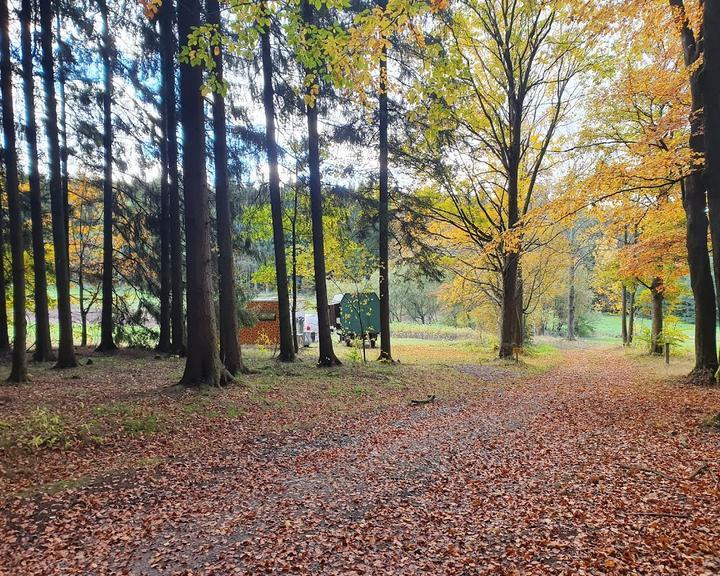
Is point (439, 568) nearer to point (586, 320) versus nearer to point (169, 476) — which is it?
point (169, 476)

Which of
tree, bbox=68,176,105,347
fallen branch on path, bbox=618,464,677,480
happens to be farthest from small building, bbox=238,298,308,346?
fallen branch on path, bbox=618,464,677,480

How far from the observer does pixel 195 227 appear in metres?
8.35

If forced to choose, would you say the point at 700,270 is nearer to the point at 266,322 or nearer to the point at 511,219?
the point at 511,219

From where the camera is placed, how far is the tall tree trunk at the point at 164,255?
47.7 feet

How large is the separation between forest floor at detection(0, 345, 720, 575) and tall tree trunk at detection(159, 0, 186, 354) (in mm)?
5757

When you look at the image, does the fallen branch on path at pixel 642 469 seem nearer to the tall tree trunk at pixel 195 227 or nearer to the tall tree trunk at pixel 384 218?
the tall tree trunk at pixel 195 227

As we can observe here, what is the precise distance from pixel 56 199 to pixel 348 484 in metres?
10.6

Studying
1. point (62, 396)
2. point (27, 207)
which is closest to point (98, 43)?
point (27, 207)

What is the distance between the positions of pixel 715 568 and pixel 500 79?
54.5 ft

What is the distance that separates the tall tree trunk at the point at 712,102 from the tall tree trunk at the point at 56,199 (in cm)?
1288

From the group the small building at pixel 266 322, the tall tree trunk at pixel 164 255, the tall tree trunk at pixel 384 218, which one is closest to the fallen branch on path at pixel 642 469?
the tall tree trunk at pixel 384 218

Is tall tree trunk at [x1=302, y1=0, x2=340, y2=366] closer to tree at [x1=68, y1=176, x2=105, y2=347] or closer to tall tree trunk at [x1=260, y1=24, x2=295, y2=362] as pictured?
tall tree trunk at [x1=260, y1=24, x2=295, y2=362]

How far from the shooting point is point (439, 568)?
119 inches

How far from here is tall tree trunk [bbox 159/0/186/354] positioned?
12422mm
